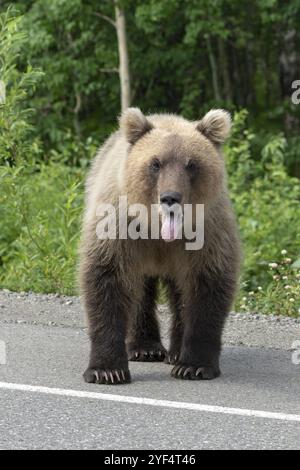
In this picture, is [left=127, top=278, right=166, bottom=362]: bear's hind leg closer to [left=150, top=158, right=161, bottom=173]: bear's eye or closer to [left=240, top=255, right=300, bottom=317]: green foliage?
[left=150, top=158, right=161, bottom=173]: bear's eye

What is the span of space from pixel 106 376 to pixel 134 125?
54.6 inches

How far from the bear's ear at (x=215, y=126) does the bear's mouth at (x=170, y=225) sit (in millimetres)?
612

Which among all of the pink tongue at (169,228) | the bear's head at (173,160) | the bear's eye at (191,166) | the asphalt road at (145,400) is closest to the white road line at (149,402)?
the asphalt road at (145,400)

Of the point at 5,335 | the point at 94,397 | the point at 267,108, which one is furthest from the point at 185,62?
the point at 94,397

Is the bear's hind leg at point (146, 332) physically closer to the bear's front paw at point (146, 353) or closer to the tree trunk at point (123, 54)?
the bear's front paw at point (146, 353)

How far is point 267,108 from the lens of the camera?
23.4 m

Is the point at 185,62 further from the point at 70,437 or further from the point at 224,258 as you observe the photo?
the point at 70,437

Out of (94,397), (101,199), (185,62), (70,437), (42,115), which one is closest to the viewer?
(70,437)

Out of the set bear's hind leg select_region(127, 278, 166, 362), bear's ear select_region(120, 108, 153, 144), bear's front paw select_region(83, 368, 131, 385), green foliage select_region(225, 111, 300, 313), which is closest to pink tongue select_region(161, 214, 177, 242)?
bear's ear select_region(120, 108, 153, 144)

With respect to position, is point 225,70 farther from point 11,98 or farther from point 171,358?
point 171,358

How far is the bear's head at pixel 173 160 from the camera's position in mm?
6109

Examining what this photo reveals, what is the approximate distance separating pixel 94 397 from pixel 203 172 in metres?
1.33

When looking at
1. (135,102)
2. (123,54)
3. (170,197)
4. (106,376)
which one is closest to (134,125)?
(170,197)

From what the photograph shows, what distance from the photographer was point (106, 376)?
20.9ft
